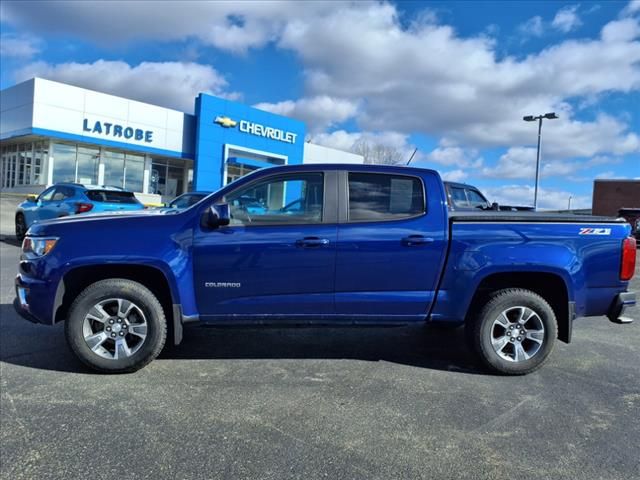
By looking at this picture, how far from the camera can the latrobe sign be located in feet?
85.1

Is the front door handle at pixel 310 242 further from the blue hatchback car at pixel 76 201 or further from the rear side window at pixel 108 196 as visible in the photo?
the rear side window at pixel 108 196

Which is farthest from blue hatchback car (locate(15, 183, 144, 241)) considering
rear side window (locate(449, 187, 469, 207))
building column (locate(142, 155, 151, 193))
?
building column (locate(142, 155, 151, 193))

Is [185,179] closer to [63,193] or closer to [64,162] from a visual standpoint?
[64,162]

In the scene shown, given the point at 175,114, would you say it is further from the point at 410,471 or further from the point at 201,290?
the point at 410,471

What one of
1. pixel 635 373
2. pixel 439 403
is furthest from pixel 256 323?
pixel 635 373

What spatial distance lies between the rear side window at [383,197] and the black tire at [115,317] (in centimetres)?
190

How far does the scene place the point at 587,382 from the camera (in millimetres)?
4414

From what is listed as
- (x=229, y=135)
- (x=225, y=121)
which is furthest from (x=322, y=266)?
(x=229, y=135)

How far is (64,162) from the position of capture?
1044 inches

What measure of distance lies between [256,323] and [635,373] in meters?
3.58

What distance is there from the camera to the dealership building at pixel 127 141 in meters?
25.0

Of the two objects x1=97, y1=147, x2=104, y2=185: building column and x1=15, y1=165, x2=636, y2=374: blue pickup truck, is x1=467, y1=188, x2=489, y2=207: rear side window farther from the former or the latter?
x1=97, y1=147, x2=104, y2=185: building column

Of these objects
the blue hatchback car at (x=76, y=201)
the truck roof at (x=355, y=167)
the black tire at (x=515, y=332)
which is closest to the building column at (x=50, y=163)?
the blue hatchback car at (x=76, y=201)

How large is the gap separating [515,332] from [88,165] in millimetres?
27713
